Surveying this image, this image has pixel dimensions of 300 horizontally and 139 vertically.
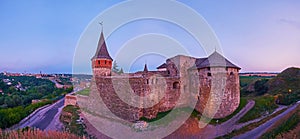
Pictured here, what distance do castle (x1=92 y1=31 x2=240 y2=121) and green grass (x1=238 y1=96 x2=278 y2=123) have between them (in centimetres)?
142

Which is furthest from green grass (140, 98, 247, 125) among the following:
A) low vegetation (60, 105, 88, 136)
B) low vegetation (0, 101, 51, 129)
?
low vegetation (0, 101, 51, 129)

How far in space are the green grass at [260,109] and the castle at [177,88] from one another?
1425 millimetres

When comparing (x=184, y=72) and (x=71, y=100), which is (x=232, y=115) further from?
(x=71, y=100)

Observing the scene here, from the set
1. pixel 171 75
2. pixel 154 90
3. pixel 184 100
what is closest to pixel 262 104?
pixel 184 100

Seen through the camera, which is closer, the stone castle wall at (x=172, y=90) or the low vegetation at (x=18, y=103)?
the stone castle wall at (x=172, y=90)

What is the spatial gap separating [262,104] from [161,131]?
10235 millimetres

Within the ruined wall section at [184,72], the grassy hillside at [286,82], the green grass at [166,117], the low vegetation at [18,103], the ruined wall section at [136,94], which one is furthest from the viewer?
the grassy hillside at [286,82]

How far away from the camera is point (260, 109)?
18203 millimetres

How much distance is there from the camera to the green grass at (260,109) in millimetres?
16938

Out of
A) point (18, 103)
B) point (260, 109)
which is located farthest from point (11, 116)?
point (260, 109)

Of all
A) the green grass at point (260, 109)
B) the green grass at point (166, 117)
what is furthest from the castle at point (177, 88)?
the green grass at point (260, 109)

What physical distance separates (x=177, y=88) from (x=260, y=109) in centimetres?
743

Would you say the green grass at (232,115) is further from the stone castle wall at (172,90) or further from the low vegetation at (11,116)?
the low vegetation at (11,116)

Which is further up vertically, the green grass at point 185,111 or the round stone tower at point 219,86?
the round stone tower at point 219,86
